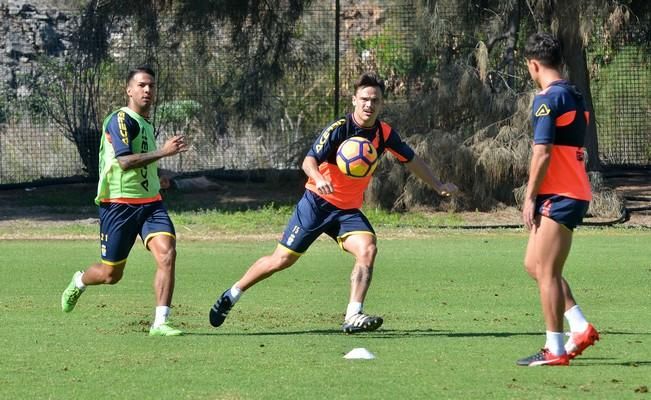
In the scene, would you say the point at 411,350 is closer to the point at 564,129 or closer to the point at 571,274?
the point at 564,129

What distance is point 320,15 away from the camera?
24766mm

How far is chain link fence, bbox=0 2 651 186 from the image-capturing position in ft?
80.3

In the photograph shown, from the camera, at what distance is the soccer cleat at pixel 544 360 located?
26.2 ft

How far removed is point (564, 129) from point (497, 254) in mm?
8882

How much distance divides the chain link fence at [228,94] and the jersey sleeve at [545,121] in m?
16.2

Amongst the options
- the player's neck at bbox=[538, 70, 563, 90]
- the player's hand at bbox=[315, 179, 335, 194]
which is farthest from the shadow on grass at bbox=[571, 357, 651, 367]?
the player's hand at bbox=[315, 179, 335, 194]

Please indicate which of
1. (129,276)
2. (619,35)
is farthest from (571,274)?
(619,35)

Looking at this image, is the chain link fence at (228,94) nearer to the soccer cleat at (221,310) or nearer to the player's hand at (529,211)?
the soccer cleat at (221,310)

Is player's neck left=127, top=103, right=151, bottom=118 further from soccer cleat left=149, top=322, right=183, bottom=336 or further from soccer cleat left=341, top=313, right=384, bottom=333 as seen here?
soccer cleat left=341, top=313, right=384, bottom=333

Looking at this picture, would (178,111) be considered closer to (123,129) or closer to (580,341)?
(123,129)

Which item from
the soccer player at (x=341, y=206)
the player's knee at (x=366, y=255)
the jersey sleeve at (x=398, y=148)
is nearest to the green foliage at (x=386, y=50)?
the jersey sleeve at (x=398, y=148)

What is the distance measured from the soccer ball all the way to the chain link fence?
14.0 m

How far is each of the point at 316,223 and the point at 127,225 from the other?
62.0 inches

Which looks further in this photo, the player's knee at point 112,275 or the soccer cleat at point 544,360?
the player's knee at point 112,275
